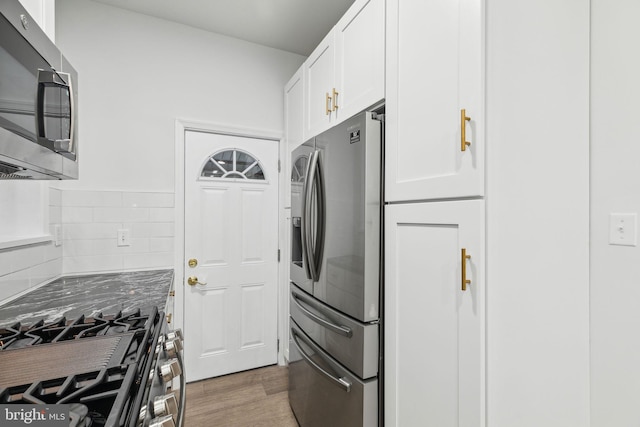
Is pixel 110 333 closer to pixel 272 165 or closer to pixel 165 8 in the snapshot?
pixel 272 165

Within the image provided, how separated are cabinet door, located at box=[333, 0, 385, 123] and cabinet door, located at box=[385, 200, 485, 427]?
0.61 meters

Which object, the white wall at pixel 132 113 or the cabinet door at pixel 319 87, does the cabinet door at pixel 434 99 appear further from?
the white wall at pixel 132 113

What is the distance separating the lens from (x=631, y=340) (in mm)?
1091

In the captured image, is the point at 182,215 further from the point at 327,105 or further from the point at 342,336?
the point at 342,336

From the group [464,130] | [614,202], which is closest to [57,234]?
[464,130]

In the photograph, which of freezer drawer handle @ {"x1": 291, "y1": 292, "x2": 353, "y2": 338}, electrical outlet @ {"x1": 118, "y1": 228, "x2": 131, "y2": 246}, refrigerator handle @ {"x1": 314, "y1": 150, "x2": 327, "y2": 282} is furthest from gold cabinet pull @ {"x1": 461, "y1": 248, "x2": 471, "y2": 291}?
electrical outlet @ {"x1": 118, "y1": 228, "x2": 131, "y2": 246}

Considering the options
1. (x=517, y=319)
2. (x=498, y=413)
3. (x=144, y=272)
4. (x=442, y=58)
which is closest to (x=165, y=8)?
(x=144, y=272)

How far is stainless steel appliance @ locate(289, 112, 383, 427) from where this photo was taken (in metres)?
1.31

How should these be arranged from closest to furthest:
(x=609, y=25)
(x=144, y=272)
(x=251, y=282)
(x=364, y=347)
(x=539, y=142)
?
(x=539, y=142) → (x=609, y=25) → (x=364, y=347) → (x=144, y=272) → (x=251, y=282)

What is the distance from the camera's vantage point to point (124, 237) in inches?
87.8

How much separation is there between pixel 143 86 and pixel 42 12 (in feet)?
3.11

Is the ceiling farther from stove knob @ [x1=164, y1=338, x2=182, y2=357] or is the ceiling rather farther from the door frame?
stove knob @ [x1=164, y1=338, x2=182, y2=357]

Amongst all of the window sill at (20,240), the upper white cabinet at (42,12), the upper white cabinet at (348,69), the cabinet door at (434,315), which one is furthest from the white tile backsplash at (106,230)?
the cabinet door at (434,315)

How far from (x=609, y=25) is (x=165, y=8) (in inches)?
101
